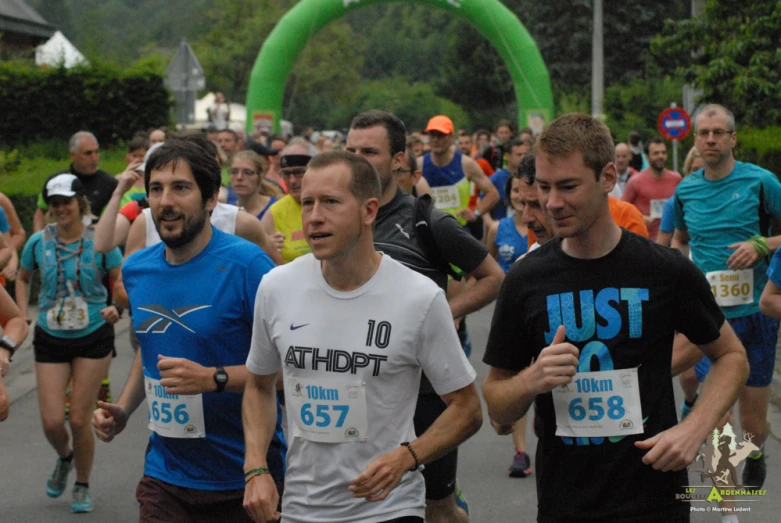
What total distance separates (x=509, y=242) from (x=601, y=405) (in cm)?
549

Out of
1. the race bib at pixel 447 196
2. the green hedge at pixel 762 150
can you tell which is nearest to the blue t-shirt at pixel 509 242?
the race bib at pixel 447 196

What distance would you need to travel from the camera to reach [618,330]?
3520 millimetres

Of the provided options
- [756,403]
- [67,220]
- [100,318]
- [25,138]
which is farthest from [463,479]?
[25,138]

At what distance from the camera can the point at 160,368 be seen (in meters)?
4.08

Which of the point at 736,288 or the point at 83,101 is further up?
the point at 83,101

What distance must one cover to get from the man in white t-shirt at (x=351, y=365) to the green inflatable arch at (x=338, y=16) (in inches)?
1123

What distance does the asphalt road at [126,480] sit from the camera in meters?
7.01

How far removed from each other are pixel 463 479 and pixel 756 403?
1868mm

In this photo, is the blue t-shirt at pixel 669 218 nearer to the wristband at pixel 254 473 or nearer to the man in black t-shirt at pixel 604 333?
the man in black t-shirt at pixel 604 333

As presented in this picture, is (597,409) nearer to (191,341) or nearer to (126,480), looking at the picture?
(191,341)

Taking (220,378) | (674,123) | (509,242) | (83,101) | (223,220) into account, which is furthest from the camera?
(83,101)

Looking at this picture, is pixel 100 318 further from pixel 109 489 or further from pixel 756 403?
pixel 756 403

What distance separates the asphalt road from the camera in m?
7.01

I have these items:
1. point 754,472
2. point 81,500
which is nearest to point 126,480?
point 81,500
